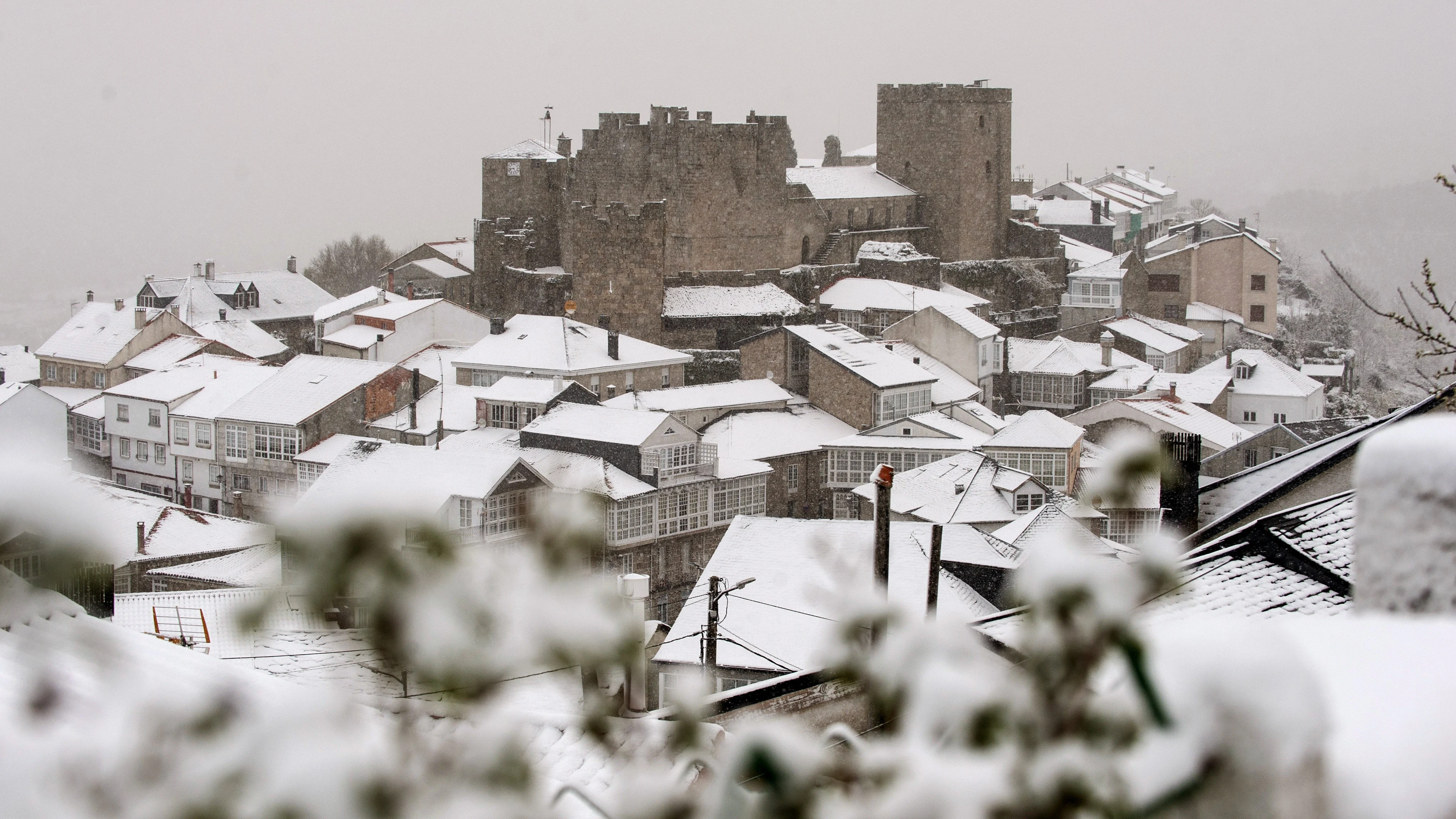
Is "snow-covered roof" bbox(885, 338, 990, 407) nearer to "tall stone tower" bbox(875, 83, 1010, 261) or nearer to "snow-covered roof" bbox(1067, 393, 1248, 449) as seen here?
"snow-covered roof" bbox(1067, 393, 1248, 449)

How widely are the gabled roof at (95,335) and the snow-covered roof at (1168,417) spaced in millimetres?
25075

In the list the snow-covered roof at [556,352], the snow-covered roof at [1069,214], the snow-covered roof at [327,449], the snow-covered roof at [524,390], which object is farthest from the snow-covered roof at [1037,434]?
the snow-covered roof at [1069,214]

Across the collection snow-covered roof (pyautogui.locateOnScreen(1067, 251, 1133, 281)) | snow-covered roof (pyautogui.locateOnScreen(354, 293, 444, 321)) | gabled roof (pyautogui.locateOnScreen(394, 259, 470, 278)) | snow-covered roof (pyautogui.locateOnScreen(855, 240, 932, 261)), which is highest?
snow-covered roof (pyautogui.locateOnScreen(855, 240, 932, 261))

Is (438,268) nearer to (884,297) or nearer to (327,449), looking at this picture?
(884,297)

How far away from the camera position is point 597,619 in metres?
1.37

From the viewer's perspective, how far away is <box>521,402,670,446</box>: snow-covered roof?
87.4 ft

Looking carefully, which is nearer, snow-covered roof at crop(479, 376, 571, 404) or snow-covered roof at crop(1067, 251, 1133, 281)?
snow-covered roof at crop(479, 376, 571, 404)

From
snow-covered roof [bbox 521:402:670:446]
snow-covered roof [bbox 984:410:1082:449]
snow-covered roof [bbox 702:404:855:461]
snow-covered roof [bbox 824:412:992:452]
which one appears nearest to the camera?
snow-covered roof [bbox 521:402:670:446]

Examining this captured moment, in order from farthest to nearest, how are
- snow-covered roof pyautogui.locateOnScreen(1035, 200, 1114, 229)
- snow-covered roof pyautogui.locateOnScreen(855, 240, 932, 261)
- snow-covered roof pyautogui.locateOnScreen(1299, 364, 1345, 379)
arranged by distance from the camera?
snow-covered roof pyautogui.locateOnScreen(1035, 200, 1114, 229)
snow-covered roof pyautogui.locateOnScreen(855, 240, 932, 261)
snow-covered roof pyautogui.locateOnScreen(1299, 364, 1345, 379)

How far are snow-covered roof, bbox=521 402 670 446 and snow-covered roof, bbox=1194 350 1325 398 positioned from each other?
16816mm

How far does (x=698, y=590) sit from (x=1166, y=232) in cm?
4913

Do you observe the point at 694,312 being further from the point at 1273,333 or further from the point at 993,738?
the point at 993,738

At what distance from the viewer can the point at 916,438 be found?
30016 millimetres

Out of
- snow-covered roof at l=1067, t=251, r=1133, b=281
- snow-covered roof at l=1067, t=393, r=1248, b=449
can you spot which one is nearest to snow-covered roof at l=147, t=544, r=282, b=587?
snow-covered roof at l=1067, t=393, r=1248, b=449
